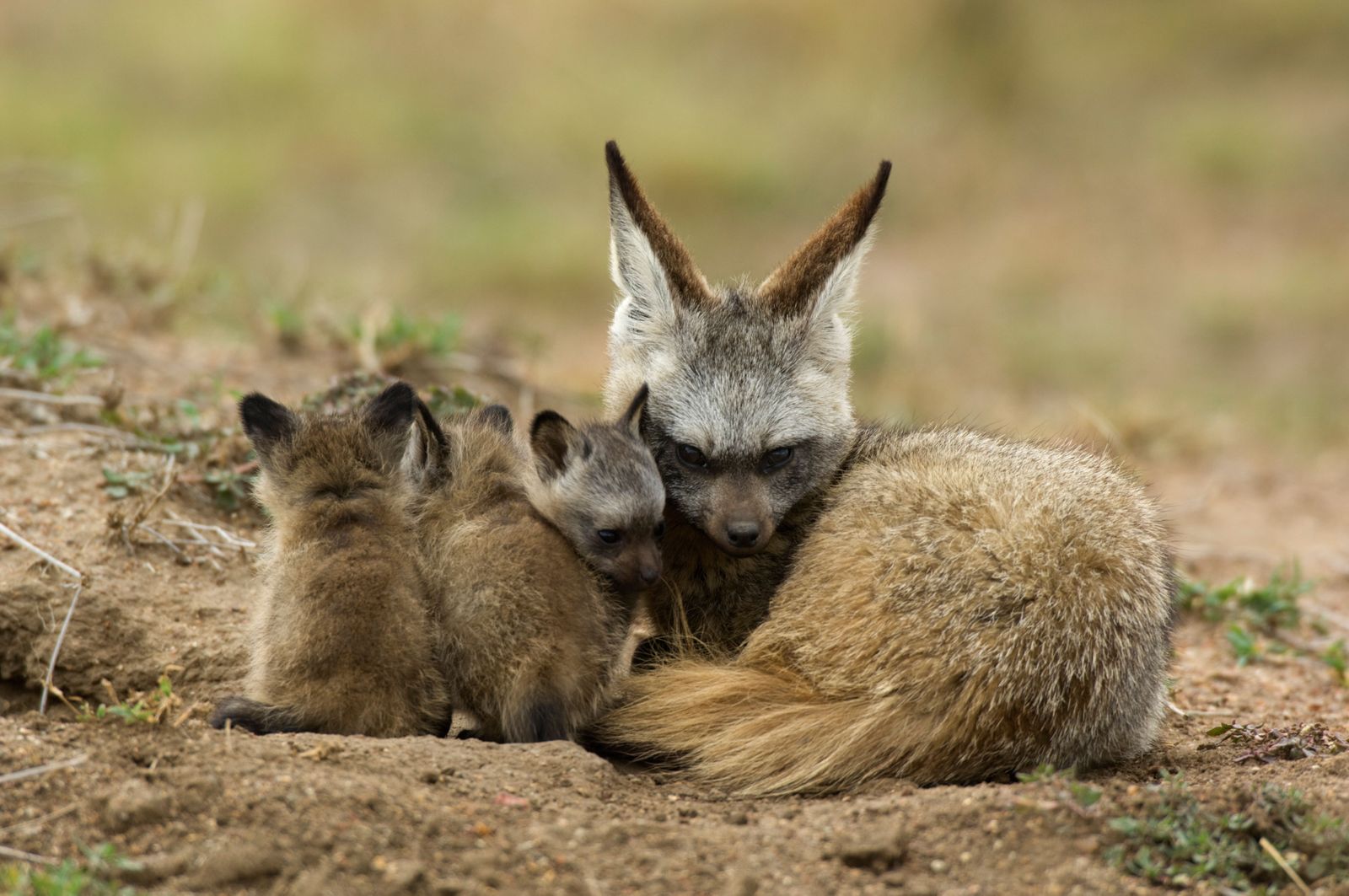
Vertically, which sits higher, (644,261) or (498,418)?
(644,261)

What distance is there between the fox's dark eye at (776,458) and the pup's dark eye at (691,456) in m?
0.25

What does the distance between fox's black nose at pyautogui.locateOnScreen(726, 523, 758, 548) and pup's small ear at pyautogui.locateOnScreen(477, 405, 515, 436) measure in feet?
3.13

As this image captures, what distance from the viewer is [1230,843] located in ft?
12.4

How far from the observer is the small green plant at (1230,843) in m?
3.63

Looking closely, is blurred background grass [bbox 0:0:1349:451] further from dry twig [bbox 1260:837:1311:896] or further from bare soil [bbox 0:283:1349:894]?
dry twig [bbox 1260:837:1311:896]

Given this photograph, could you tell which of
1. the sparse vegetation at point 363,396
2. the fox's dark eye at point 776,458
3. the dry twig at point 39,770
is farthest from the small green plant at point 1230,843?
the sparse vegetation at point 363,396

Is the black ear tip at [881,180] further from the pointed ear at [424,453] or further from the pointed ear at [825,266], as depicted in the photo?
the pointed ear at [424,453]

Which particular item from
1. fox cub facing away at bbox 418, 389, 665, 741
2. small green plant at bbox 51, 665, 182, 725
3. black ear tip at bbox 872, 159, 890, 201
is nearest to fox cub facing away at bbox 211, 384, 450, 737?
fox cub facing away at bbox 418, 389, 665, 741

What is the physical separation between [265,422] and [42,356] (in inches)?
97.0

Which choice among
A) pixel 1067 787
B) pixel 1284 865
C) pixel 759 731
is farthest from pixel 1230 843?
pixel 759 731

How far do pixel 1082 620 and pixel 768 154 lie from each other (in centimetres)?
1394

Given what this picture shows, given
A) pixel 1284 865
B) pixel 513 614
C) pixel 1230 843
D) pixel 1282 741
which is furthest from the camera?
pixel 1282 741

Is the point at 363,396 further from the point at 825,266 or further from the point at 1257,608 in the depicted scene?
the point at 1257,608

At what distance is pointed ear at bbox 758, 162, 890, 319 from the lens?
5633mm
